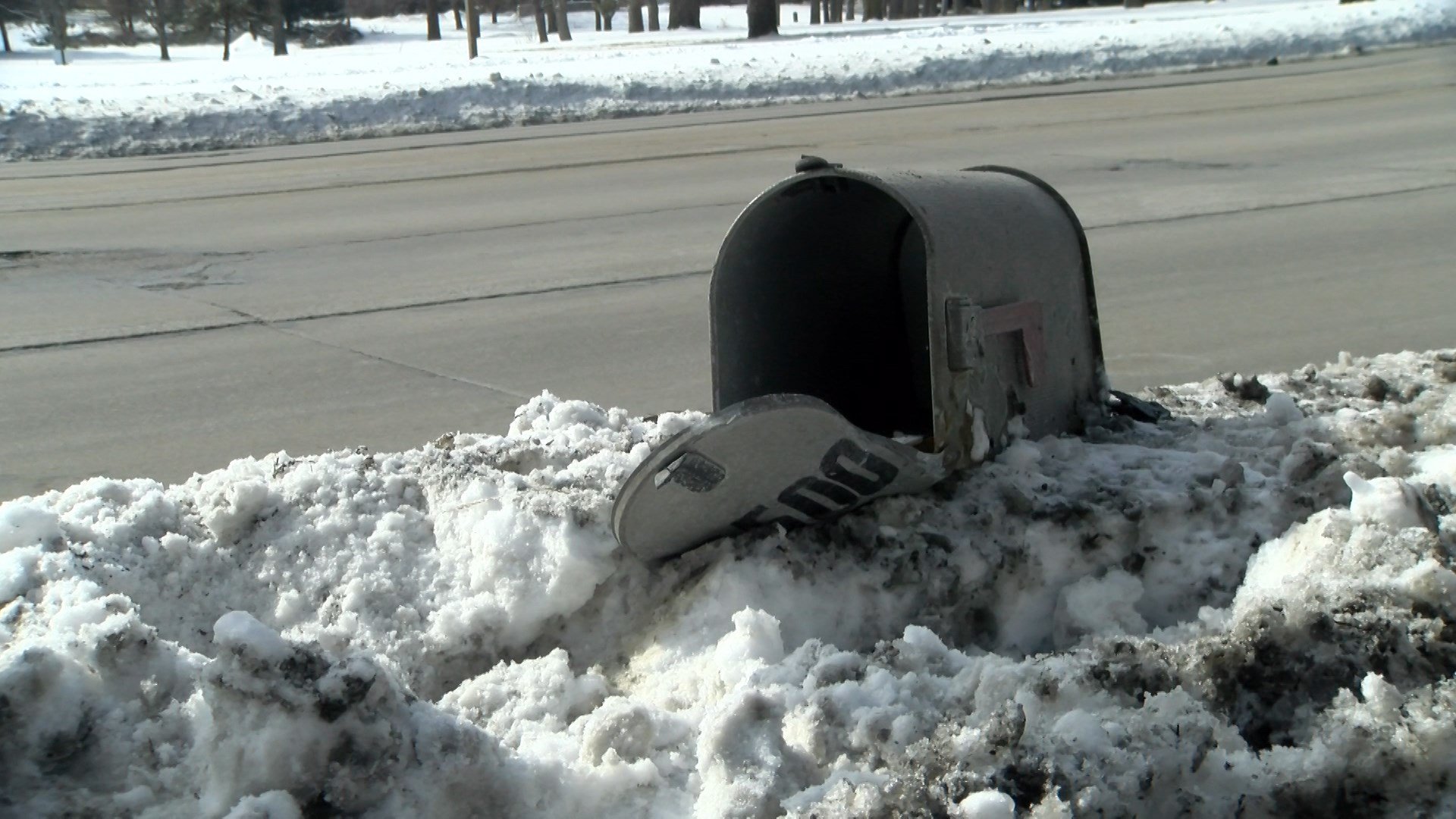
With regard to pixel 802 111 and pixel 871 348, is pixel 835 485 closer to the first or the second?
pixel 871 348

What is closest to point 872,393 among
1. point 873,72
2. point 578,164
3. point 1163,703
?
point 1163,703

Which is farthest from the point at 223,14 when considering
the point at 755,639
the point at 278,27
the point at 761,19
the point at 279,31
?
the point at 755,639

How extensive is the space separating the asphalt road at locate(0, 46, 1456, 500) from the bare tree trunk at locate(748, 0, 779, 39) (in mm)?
16216

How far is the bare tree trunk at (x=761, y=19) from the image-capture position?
29.4 m

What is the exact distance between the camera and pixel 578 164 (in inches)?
475

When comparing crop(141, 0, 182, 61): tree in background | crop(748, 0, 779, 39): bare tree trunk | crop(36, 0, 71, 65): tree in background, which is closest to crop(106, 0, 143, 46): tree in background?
crop(141, 0, 182, 61): tree in background

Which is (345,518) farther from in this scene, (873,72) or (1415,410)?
(873,72)

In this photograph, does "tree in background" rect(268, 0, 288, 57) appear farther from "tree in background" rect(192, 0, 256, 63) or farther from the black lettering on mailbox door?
the black lettering on mailbox door

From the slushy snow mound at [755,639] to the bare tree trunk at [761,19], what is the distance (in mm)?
26801

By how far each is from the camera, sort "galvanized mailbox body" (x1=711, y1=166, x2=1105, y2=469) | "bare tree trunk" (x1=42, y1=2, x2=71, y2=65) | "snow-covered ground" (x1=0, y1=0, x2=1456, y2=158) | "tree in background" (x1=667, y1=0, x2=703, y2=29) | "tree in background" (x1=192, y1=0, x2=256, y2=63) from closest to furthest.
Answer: "galvanized mailbox body" (x1=711, y1=166, x2=1105, y2=469), "snow-covered ground" (x1=0, y1=0, x2=1456, y2=158), "bare tree trunk" (x1=42, y1=2, x2=71, y2=65), "tree in background" (x1=192, y1=0, x2=256, y2=63), "tree in background" (x1=667, y1=0, x2=703, y2=29)

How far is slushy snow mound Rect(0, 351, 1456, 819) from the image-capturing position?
2283 millimetres

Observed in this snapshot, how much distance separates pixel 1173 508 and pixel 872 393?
118cm

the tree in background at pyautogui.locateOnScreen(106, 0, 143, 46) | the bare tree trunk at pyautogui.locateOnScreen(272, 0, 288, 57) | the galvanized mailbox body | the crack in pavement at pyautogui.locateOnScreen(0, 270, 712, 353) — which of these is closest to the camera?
the galvanized mailbox body

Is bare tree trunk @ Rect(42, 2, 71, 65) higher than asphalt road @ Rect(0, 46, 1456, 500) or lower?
higher
